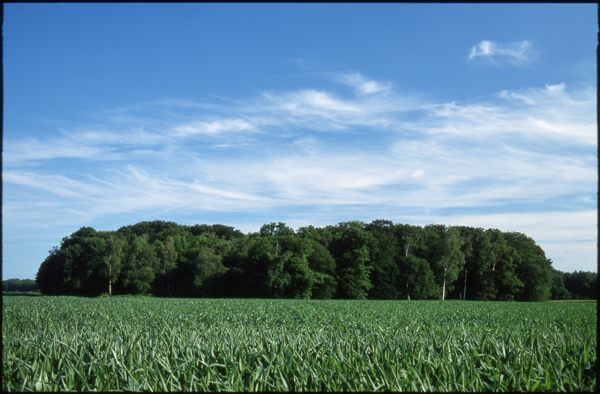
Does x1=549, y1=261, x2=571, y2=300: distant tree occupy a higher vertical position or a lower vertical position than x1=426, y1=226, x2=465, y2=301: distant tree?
lower

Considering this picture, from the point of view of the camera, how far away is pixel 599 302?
235 centimetres

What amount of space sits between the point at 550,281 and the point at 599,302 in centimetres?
8302

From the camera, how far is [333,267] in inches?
2758

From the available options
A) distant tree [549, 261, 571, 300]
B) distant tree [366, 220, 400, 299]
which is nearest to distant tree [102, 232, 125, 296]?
distant tree [366, 220, 400, 299]

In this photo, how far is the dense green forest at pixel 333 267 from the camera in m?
67.8

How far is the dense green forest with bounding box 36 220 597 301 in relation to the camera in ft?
222

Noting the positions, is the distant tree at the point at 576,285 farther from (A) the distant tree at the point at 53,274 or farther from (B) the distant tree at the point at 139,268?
(A) the distant tree at the point at 53,274

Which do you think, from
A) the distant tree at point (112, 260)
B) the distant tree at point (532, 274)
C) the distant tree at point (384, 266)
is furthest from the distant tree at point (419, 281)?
the distant tree at point (112, 260)

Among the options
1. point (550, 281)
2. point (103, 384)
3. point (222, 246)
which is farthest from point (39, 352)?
point (550, 281)

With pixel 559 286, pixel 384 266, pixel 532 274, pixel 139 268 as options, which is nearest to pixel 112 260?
pixel 139 268

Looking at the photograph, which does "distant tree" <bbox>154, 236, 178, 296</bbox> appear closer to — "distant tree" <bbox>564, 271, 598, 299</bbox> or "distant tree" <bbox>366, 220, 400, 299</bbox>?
"distant tree" <bbox>366, 220, 400, 299</bbox>

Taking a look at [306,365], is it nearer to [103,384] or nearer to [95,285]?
[103,384]

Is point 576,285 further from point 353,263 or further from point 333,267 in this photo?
point 333,267

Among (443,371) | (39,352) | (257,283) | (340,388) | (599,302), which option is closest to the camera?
(599,302)
